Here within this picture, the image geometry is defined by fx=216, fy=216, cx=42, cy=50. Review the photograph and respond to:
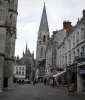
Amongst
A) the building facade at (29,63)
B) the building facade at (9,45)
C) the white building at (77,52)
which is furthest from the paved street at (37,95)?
the building facade at (29,63)

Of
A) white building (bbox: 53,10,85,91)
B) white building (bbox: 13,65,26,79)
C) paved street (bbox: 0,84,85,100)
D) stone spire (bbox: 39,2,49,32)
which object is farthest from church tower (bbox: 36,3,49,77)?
paved street (bbox: 0,84,85,100)

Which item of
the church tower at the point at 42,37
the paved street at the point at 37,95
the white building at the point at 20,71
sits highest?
the church tower at the point at 42,37

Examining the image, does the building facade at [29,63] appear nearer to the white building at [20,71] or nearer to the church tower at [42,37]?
the white building at [20,71]

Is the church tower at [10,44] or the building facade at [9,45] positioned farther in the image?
the church tower at [10,44]

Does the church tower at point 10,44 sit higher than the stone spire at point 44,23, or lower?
lower

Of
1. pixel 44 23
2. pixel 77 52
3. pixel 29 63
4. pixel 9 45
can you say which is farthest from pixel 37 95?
pixel 29 63

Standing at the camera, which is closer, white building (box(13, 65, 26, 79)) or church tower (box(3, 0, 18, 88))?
church tower (box(3, 0, 18, 88))

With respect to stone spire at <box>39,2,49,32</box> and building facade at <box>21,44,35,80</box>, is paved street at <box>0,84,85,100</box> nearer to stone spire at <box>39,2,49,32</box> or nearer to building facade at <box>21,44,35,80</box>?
stone spire at <box>39,2,49,32</box>

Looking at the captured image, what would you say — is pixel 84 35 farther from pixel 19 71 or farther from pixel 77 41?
pixel 19 71

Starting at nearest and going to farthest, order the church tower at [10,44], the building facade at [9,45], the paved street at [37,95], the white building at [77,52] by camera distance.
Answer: the paved street at [37,95] < the white building at [77,52] < the building facade at [9,45] < the church tower at [10,44]

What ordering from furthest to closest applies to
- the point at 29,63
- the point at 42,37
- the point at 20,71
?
the point at 29,63
the point at 42,37
the point at 20,71

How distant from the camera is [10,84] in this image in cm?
3406

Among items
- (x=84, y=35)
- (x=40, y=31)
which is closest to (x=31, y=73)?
(x=40, y=31)

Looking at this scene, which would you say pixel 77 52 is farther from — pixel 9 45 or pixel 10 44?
pixel 9 45
